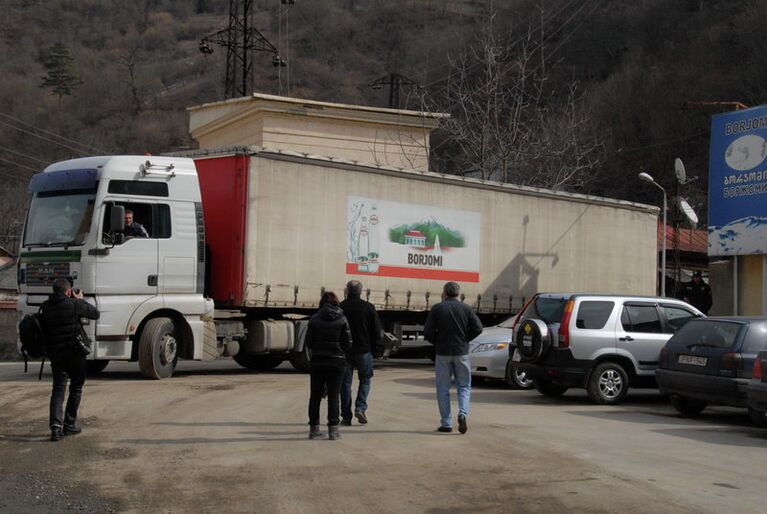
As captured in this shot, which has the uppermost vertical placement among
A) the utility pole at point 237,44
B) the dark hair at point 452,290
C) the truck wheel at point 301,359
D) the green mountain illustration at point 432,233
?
the utility pole at point 237,44

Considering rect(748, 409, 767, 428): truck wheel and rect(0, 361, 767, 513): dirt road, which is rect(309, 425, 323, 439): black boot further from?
rect(748, 409, 767, 428): truck wheel

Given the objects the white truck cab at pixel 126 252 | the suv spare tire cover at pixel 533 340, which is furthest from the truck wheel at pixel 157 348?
the suv spare tire cover at pixel 533 340

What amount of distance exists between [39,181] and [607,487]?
11247 mm

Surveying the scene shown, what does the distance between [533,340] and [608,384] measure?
52.8 inches

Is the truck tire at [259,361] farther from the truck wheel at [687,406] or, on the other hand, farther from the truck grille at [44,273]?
the truck wheel at [687,406]

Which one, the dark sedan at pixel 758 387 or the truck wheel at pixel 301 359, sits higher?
the dark sedan at pixel 758 387

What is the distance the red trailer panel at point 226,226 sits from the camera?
1631cm

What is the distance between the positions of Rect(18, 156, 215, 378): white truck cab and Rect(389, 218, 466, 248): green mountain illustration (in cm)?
453

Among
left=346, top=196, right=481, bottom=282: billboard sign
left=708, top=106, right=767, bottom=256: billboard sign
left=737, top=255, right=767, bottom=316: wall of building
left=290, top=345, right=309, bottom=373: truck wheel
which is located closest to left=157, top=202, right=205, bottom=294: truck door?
left=290, top=345, right=309, bottom=373: truck wheel

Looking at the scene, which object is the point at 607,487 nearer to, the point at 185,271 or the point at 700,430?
the point at 700,430

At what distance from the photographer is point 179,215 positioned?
1540 cm

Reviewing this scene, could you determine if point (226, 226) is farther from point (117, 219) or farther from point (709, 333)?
point (709, 333)

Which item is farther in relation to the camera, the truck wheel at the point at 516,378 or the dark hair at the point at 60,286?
the truck wheel at the point at 516,378

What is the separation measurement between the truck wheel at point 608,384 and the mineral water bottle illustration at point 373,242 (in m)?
5.96
